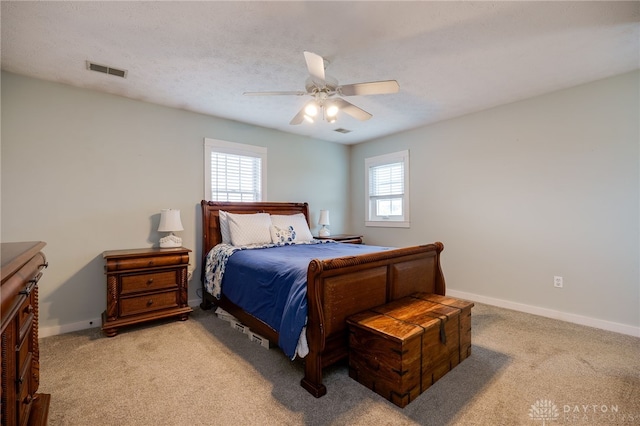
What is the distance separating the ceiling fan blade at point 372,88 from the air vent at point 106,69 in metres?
→ 2.16

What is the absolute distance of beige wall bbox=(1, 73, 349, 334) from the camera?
286 cm

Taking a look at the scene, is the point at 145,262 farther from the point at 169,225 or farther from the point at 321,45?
the point at 321,45

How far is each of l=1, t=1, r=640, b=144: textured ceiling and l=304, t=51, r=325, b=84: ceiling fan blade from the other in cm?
33

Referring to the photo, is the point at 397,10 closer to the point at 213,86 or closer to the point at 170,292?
the point at 213,86

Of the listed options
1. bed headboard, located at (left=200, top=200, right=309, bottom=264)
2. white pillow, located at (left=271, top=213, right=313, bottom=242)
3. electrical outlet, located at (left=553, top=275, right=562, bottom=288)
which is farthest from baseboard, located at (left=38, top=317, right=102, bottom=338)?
electrical outlet, located at (left=553, top=275, right=562, bottom=288)

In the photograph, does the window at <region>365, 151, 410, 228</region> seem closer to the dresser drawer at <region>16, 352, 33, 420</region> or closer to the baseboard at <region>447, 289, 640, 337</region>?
the baseboard at <region>447, 289, 640, 337</region>

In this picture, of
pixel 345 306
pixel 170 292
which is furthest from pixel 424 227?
pixel 170 292

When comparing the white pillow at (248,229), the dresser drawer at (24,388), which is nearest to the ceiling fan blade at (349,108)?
the white pillow at (248,229)

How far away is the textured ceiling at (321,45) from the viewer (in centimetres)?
201

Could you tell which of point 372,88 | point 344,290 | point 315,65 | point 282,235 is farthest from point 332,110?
point 282,235

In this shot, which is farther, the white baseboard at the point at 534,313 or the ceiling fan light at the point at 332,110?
the white baseboard at the point at 534,313

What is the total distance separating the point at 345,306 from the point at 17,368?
171 cm

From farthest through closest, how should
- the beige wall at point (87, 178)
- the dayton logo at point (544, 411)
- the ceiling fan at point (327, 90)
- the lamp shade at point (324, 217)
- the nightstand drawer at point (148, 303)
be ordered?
the lamp shade at point (324, 217)
the nightstand drawer at point (148, 303)
the beige wall at point (87, 178)
the ceiling fan at point (327, 90)
the dayton logo at point (544, 411)

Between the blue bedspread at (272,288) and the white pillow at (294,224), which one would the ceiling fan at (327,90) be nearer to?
the blue bedspread at (272,288)
